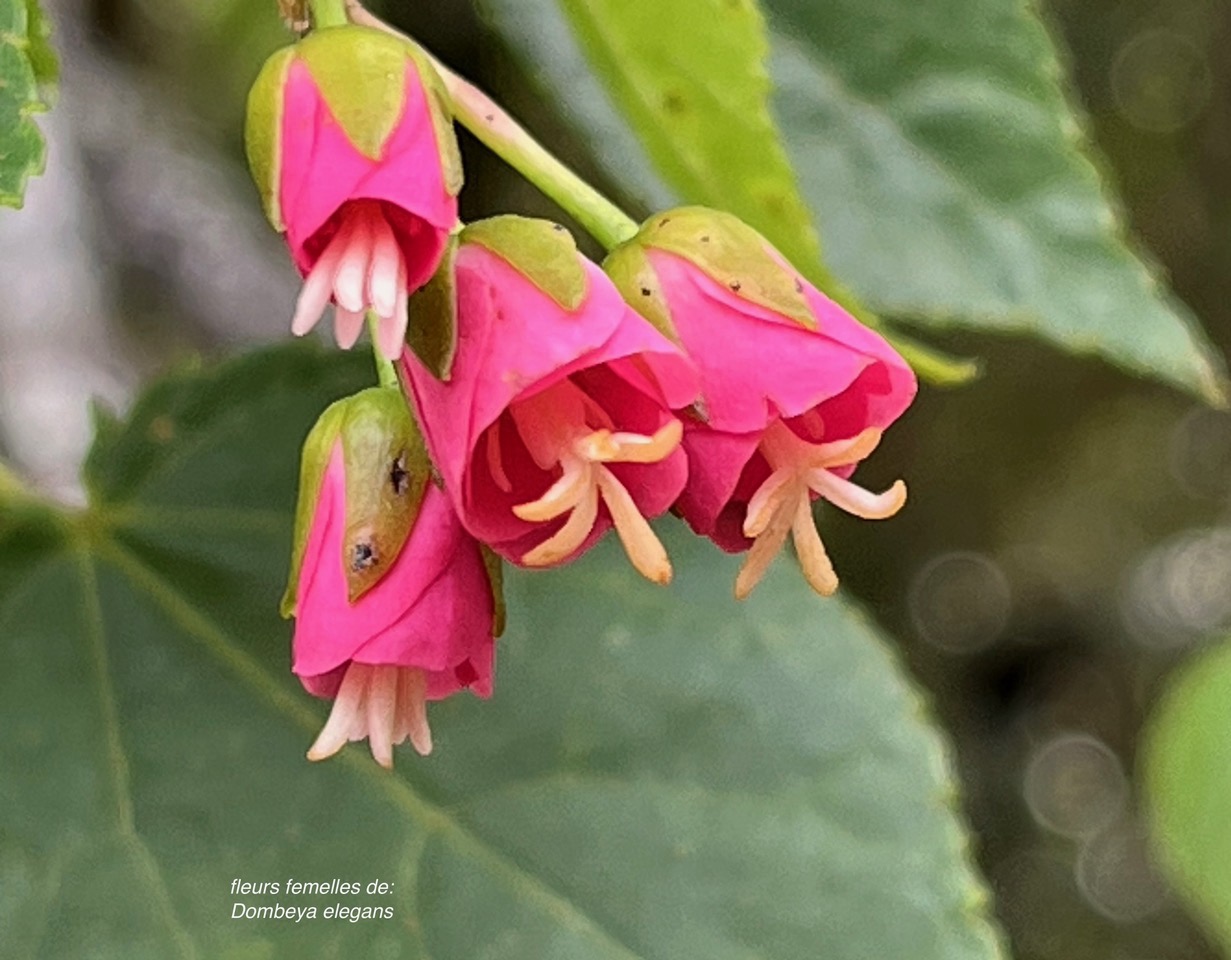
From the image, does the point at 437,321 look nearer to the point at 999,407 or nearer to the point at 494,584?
the point at 494,584

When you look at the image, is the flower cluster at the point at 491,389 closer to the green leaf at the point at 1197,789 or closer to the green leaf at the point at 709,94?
the green leaf at the point at 709,94

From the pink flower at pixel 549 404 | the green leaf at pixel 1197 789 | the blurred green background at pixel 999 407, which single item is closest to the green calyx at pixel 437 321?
the pink flower at pixel 549 404

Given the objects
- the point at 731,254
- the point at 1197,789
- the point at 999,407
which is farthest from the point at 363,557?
the point at 999,407

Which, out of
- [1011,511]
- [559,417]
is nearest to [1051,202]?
[559,417]

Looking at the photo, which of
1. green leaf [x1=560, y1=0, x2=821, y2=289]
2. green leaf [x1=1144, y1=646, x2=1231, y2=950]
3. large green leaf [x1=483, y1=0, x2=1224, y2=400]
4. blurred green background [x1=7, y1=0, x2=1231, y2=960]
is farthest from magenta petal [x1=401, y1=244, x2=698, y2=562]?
green leaf [x1=1144, y1=646, x2=1231, y2=950]

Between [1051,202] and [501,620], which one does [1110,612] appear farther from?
[501,620]

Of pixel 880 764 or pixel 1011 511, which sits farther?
pixel 1011 511
